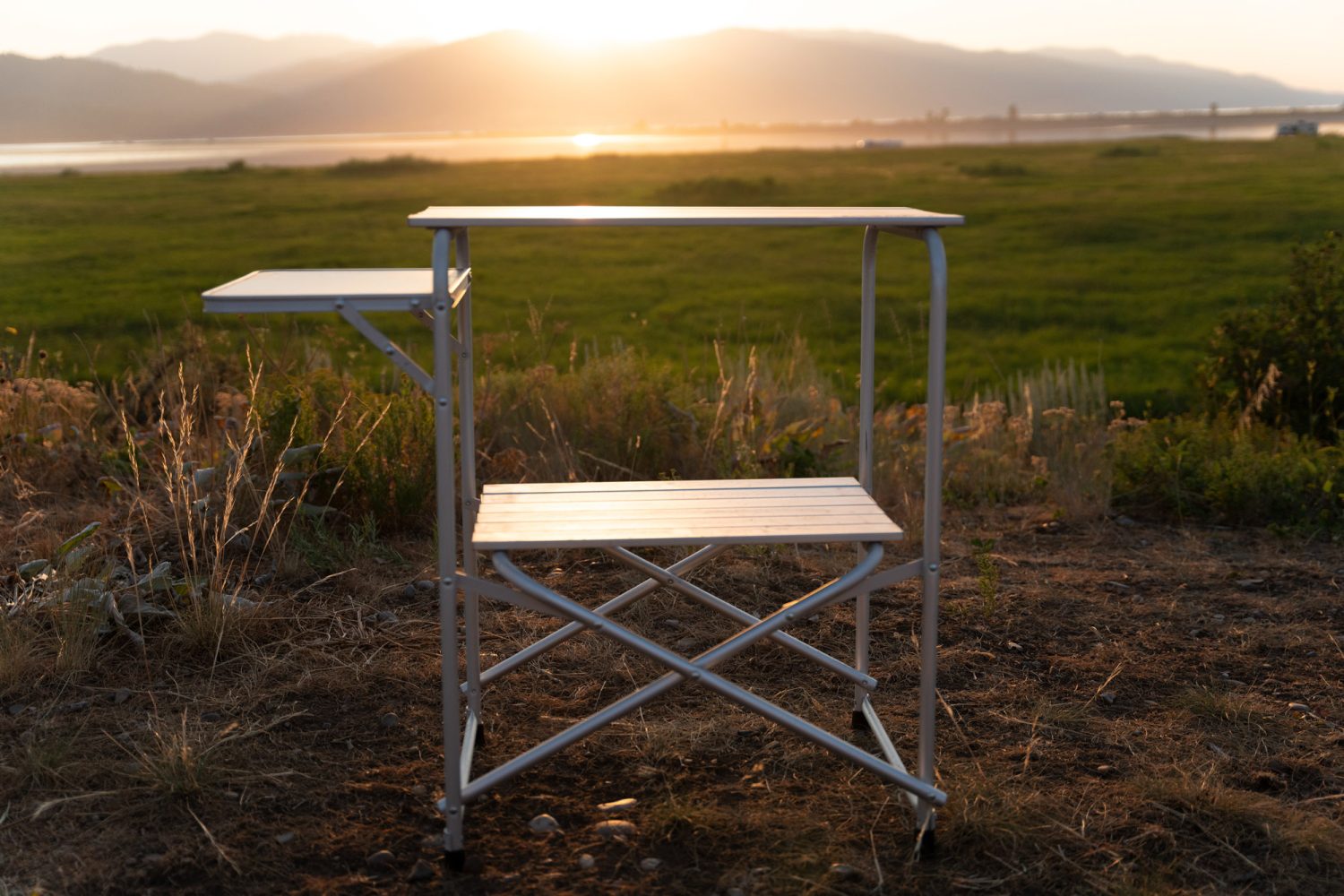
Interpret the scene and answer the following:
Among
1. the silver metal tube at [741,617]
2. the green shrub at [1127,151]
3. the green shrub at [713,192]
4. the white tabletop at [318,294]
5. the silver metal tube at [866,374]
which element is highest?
the green shrub at [1127,151]

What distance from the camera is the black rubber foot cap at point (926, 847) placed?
234cm

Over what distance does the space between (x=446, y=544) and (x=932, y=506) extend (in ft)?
3.16

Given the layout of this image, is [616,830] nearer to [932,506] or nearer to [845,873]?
[845,873]

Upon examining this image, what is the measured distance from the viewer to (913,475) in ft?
16.7

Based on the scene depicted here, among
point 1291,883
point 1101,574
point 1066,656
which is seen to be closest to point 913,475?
point 1101,574

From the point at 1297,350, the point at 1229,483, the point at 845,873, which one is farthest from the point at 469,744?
the point at 1297,350

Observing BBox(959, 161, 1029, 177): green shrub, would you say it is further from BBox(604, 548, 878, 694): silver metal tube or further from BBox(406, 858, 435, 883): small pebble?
BBox(406, 858, 435, 883): small pebble

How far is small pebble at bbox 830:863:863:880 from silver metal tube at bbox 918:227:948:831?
185 mm

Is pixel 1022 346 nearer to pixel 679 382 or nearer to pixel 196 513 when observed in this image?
pixel 679 382

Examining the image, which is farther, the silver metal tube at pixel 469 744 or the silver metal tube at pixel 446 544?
the silver metal tube at pixel 469 744

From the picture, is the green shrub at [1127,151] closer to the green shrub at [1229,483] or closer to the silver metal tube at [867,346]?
the green shrub at [1229,483]

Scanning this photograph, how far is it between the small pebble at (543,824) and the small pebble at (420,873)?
25 cm

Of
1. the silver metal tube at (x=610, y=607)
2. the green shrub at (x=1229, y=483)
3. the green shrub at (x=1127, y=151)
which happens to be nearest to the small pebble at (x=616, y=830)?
the silver metal tube at (x=610, y=607)

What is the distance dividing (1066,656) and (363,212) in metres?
25.7
